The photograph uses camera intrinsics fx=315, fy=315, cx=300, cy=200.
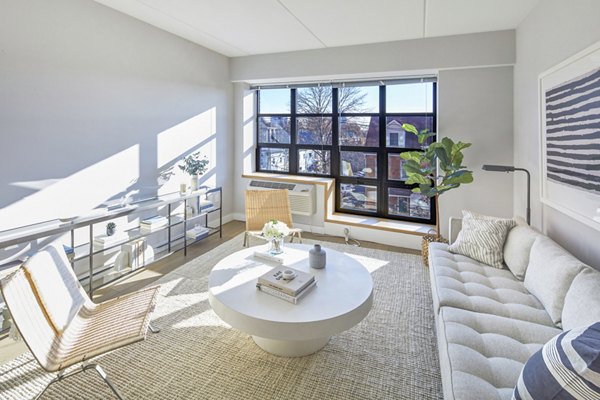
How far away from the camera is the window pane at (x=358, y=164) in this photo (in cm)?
473

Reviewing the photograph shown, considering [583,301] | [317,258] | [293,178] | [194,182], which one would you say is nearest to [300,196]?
[293,178]

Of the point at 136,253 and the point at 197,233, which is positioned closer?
the point at 136,253

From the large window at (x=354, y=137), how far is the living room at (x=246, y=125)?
54mm

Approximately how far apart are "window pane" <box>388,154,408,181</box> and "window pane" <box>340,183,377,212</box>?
315 millimetres

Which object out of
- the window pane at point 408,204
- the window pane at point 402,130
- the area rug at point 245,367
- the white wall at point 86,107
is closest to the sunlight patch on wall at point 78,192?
the white wall at point 86,107

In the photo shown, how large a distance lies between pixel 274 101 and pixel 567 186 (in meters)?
4.16

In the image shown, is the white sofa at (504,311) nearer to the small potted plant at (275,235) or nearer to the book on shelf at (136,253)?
the small potted plant at (275,235)

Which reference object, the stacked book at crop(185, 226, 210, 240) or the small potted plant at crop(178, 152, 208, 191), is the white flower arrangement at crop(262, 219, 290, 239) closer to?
the stacked book at crop(185, 226, 210, 240)

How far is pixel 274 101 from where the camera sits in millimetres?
5309

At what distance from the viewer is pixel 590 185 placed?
75.8 inches

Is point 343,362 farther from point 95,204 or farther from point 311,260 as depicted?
point 95,204

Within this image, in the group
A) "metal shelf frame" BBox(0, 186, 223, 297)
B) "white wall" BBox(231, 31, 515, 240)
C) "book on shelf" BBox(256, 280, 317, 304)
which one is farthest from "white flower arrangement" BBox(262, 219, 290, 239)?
"white wall" BBox(231, 31, 515, 240)

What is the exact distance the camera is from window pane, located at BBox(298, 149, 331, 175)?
5.04 meters

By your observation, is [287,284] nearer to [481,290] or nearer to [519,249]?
[481,290]
